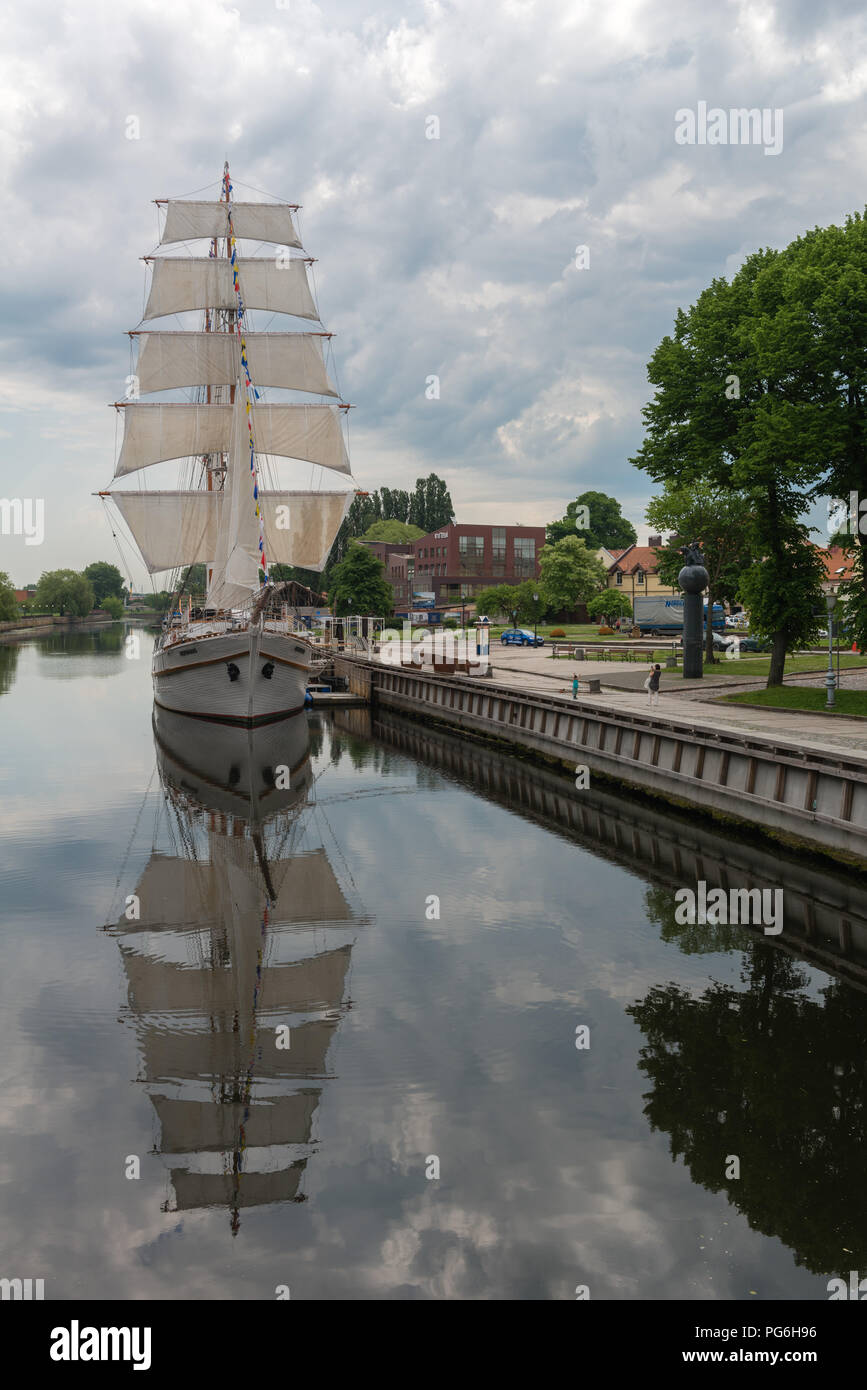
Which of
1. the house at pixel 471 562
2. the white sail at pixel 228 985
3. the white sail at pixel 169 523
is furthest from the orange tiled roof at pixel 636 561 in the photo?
the white sail at pixel 228 985

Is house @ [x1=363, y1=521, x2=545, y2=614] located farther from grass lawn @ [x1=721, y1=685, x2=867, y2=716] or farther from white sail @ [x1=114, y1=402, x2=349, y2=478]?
grass lawn @ [x1=721, y1=685, x2=867, y2=716]

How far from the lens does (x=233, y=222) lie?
70.8 metres

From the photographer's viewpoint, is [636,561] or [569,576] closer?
[569,576]

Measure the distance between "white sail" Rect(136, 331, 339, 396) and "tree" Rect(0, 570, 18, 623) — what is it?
107 m

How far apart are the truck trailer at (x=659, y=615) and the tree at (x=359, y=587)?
112 feet

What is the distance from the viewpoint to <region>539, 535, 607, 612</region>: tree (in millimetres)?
125188

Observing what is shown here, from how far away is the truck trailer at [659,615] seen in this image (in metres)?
97.7

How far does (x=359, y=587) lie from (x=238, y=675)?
244 ft

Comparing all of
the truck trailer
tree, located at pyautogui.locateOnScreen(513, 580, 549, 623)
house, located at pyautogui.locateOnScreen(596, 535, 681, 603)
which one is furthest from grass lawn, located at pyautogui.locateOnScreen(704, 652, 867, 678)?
house, located at pyautogui.locateOnScreen(596, 535, 681, 603)

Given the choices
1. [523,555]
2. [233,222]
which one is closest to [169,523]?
[233,222]

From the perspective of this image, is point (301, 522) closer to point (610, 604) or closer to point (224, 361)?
point (224, 361)

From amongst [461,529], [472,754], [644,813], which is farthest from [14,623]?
[644,813]

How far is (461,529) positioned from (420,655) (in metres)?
108

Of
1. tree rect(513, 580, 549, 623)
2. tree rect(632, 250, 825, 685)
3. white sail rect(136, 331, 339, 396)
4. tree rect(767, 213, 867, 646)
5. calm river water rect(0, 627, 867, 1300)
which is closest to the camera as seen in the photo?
calm river water rect(0, 627, 867, 1300)
